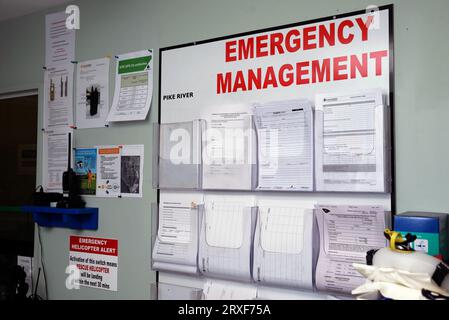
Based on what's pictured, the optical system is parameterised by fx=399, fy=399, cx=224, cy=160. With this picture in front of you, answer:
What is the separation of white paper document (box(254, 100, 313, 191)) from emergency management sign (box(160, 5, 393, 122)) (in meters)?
0.06

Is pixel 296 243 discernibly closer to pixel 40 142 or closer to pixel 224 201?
pixel 224 201

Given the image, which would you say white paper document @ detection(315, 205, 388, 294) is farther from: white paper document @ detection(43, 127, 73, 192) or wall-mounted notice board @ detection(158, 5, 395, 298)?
white paper document @ detection(43, 127, 73, 192)

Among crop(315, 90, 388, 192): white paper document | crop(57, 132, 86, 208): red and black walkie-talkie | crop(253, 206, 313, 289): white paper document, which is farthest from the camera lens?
crop(57, 132, 86, 208): red and black walkie-talkie

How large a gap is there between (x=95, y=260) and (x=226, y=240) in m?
0.78

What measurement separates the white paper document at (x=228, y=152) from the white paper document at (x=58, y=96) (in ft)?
2.92

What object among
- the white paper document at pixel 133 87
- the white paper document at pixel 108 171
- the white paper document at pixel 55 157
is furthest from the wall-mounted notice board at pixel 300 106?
the white paper document at pixel 55 157

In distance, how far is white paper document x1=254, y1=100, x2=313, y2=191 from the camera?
141 cm

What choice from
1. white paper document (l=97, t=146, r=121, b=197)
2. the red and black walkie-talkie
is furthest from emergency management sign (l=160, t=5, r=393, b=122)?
the red and black walkie-talkie

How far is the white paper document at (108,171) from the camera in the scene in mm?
1901

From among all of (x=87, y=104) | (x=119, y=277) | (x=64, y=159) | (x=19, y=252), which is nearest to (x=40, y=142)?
(x=64, y=159)

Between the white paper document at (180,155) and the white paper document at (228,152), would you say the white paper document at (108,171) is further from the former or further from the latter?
the white paper document at (228,152)

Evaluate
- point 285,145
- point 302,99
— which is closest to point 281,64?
point 302,99

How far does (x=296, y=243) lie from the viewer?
1.41 metres

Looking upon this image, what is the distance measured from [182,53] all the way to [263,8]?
40cm
